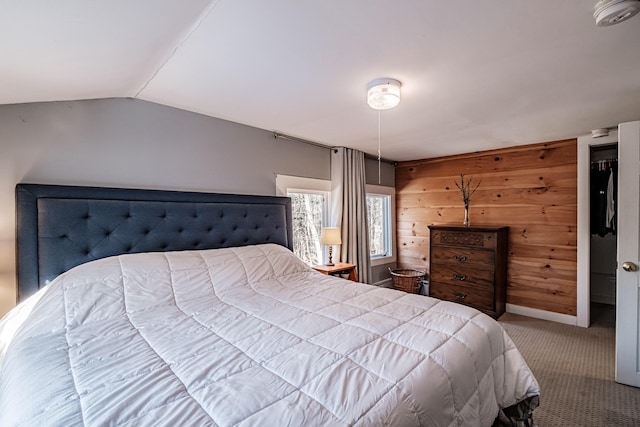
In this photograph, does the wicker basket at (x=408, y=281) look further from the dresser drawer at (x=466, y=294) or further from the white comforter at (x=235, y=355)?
the white comforter at (x=235, y=355)

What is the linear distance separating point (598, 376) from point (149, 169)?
3.81 metres

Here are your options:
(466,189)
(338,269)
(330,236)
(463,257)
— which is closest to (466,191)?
(466,189)

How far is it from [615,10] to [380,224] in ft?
12.0

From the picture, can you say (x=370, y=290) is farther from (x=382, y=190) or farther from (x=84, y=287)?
(x=382, y=190)

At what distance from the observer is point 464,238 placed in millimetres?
3596

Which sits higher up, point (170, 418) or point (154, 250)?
point (154, 250)

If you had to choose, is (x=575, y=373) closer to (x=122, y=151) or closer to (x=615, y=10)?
(x=615, y=10)

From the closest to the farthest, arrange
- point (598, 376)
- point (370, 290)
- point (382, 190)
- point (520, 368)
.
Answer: point (520, 368) < point (370, 290) < point (598, 376) < point (382, 190)

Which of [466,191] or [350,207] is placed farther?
[466,191]

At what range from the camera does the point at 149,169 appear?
2.22 metres

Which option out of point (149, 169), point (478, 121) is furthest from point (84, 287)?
point (478, 121)

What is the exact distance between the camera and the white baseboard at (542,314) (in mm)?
3244

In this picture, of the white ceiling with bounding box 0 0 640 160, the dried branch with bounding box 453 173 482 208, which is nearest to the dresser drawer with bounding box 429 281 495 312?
the dried branch with bounding box 453 173 482 208

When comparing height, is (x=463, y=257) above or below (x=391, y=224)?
below
